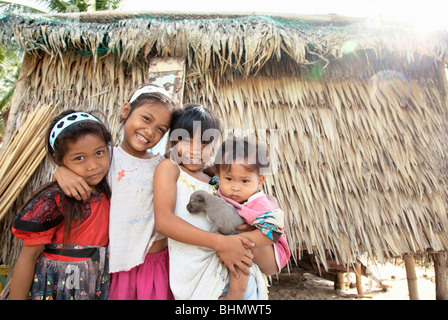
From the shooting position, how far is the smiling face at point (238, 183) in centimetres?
120

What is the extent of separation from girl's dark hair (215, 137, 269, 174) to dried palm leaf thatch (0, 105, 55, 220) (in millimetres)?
2034

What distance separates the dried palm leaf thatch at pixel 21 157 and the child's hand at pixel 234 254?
2171 millimetres

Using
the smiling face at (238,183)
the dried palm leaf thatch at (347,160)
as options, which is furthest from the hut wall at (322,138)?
the smiling face at (238,183)

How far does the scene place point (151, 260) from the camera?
121 cm

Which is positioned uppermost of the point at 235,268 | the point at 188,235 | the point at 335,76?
the point at 335,76

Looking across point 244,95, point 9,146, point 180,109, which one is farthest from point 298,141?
point 9,146

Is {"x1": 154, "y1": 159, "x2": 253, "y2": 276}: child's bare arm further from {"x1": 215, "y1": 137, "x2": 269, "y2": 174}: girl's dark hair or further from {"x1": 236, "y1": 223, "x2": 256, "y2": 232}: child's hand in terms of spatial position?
{"x1": 215, "y1": 137, "x2": 269, "y2": 174}: girl's dark hair

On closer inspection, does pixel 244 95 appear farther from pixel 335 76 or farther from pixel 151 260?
pixel 151 260

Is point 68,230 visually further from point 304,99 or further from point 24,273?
point 304,99

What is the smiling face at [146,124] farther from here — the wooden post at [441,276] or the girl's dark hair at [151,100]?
the wooden post at [441,276]

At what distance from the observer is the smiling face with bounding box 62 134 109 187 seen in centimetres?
110

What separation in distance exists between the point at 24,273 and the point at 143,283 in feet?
1.57
